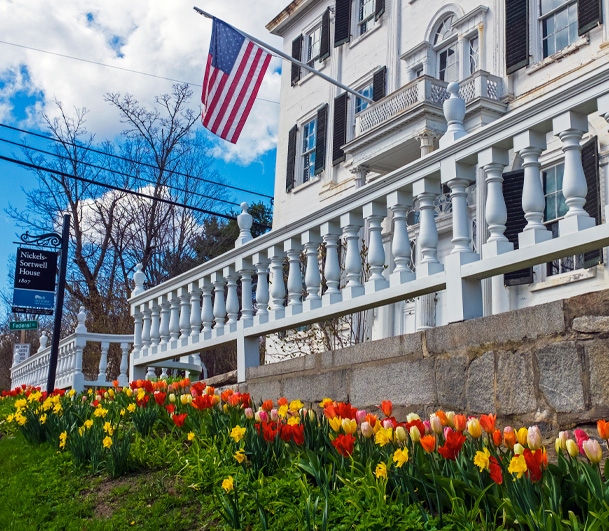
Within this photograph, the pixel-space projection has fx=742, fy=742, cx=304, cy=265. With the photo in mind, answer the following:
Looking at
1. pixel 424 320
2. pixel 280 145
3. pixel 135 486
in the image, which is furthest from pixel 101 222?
pixel 135 486

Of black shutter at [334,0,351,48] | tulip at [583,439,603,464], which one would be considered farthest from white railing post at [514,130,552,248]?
black shutter at [334,0,351,48]

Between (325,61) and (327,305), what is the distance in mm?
16082

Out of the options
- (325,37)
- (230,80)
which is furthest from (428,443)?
(325,37)

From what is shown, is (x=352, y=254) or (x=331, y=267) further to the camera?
(x=331, y=267)

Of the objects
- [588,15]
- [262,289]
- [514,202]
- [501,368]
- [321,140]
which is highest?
[321,140]

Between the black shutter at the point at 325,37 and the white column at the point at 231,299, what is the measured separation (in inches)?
Result: 564

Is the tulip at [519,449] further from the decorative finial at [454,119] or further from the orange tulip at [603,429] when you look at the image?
the decorative finial at [454,119]

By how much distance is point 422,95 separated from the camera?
49.2 feet

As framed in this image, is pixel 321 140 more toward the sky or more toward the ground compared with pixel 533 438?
more toward the sky

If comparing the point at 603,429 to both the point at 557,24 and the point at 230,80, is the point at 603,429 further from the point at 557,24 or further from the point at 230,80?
the point at 557,24

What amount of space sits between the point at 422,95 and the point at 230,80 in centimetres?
530

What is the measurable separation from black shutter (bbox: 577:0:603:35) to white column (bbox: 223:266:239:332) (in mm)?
8674

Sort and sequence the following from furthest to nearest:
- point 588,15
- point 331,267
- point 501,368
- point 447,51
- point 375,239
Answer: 1. point 447,51
2. point 588,15
3. point 331,267
4. point 375,239
5. point 501,368

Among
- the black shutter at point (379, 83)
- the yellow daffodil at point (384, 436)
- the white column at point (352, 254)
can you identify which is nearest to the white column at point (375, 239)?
the white column at point (352, 254)
